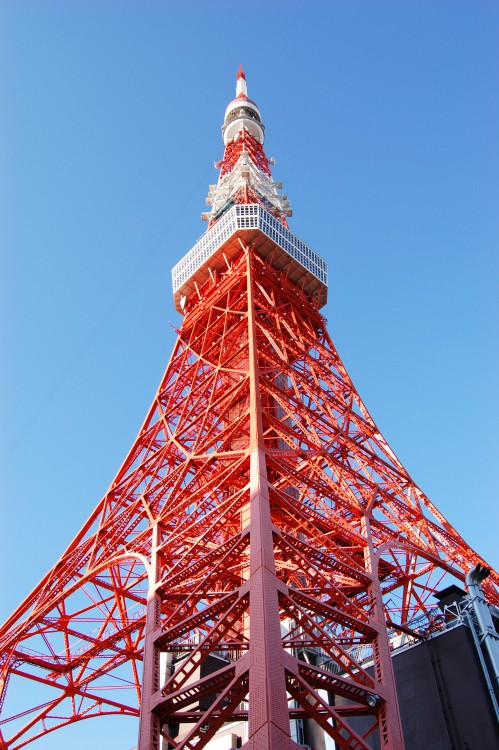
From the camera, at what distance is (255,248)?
2984 centimetres

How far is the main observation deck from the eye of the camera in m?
29.8

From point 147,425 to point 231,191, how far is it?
14.9m

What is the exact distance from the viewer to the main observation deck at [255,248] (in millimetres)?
29750

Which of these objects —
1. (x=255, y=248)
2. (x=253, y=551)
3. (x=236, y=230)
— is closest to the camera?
(x=253, y=551)

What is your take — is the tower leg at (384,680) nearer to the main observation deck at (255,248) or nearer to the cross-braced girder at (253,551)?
the cross-braced girder at (253,551)

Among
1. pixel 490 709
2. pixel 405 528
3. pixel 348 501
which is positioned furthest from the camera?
pixel 405 528

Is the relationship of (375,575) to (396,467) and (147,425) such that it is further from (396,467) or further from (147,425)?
(147,425)

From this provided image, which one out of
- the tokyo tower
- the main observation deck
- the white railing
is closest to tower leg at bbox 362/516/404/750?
the tokyo tower

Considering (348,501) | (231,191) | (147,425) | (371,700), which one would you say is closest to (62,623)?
(147,425)

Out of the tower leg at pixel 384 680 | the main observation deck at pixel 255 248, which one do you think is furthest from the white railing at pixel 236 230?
the tower leg at pixel 384 680

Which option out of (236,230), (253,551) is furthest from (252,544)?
(236,230)

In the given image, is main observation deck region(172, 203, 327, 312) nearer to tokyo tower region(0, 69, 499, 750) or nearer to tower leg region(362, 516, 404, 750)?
tokyo tower region(0, 69, 499, 750)

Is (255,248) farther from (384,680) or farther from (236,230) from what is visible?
(384,680)

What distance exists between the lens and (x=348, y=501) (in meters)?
18.3
